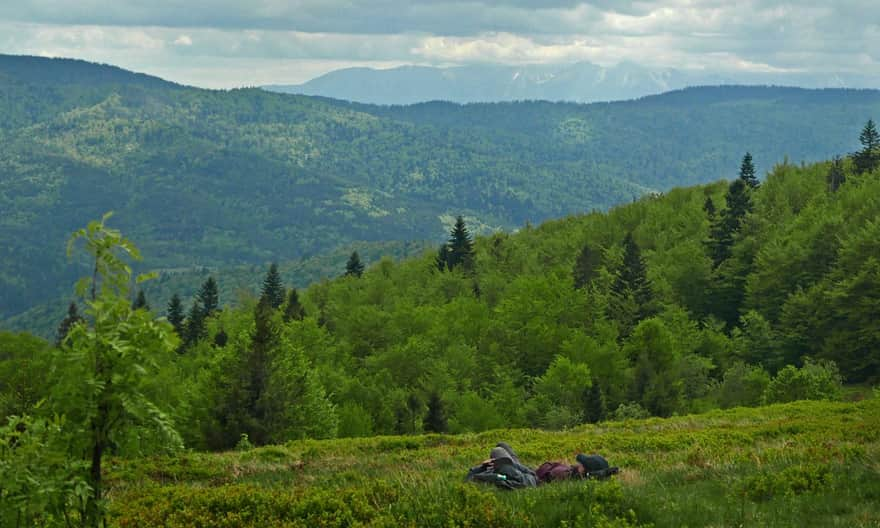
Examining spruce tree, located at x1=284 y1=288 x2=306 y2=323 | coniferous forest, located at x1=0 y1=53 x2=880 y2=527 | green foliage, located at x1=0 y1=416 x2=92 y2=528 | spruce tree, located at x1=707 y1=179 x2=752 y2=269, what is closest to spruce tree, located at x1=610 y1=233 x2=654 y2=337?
coniferous forest, located at x1=0 y1=53 x2=880 y2=527

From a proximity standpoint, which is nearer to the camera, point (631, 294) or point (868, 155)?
point (631, 294)

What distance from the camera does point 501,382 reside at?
68.3 m

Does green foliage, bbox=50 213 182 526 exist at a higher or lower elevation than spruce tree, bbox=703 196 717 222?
higher

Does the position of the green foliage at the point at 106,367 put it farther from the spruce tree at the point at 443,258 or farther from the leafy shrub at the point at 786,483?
the spruce tree at the point at 443,258

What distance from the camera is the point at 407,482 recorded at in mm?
16469

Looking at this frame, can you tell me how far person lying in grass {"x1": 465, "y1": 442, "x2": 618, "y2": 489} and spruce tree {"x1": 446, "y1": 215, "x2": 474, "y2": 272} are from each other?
99.0m

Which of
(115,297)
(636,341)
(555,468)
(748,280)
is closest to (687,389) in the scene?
(636,341)

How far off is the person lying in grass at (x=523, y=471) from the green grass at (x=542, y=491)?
0.56 m

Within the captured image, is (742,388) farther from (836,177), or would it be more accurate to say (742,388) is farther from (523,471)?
(836,177)

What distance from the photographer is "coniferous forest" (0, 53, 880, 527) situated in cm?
1031

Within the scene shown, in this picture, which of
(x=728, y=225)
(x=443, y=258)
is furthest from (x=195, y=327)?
(x=728, y=225)

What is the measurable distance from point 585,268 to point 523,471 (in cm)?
8552

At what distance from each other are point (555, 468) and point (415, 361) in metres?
55.8

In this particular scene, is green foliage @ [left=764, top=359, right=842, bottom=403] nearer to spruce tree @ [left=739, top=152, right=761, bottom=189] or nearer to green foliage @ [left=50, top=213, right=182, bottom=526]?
green foliage @ [left=50, top=213, right=182, bottom=526]
